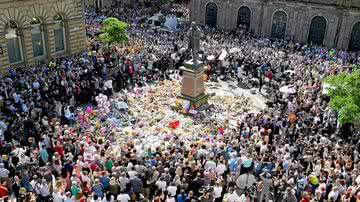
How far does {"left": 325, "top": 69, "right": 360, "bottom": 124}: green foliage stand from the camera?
58.0 ft

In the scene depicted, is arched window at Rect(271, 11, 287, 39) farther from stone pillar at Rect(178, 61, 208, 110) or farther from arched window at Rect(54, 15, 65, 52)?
arched window at Rect(54, 15, 65, 52)

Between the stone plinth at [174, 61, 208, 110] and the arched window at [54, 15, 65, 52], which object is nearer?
the stone plinth at [174, 61, 208, 110]

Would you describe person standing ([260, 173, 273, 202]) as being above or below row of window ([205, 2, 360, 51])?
below

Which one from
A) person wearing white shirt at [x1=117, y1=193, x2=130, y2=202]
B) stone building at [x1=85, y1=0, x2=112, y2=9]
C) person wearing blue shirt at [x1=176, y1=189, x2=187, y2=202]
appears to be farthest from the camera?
stone building at [x1=85, y1=0, x2=112, y2=9]

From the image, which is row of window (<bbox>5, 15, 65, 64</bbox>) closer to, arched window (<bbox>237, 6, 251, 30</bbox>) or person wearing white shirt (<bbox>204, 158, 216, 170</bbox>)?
person wearing white shirt (<bbox>204, 158, 216, 170</bbox>)

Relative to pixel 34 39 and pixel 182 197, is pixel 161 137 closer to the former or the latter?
pixel 182 197

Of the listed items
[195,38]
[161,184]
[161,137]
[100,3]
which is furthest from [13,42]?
[100,3]

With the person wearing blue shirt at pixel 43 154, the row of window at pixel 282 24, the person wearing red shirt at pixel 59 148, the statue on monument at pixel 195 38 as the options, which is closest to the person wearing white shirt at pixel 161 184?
the person wearing red shirt at pixel 59 148

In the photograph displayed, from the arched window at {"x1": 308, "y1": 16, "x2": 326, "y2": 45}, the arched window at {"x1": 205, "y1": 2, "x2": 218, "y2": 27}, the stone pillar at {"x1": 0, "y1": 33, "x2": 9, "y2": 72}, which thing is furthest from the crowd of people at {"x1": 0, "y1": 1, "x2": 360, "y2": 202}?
the arched window at {"x1": 205, "y1": 2, "x2": 218, "y2": 27}

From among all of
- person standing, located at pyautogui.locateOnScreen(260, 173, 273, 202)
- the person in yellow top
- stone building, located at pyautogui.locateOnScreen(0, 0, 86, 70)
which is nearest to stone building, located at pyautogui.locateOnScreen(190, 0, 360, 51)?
stone building, located at pyautogui.locateOnScreen(0, 0, 86, 70)

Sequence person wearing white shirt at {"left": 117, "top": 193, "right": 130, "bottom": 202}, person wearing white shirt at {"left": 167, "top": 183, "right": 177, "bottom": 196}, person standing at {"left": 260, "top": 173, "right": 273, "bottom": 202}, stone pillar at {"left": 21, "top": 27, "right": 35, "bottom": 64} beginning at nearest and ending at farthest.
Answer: person wearing white shirt at {"left": 117, "top": 193, "right": 130, "bottom": 202} < person wearing white shirt at {"left": 167, "top": 183, "right": 177, "bottom": 196} < person standing at {"left": 260, "top": 173, "right": 273, "bottom": 202} < stone pillar at {"left": 21, "top": 27, "right": 35, "bottom": 64}

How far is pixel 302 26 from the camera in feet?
125

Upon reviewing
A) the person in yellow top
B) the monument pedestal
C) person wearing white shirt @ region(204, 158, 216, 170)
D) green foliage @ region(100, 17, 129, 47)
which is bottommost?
the person in yellow top

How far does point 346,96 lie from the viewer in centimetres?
1867
